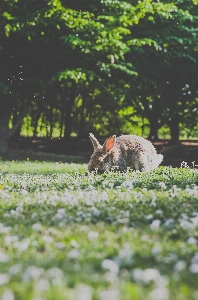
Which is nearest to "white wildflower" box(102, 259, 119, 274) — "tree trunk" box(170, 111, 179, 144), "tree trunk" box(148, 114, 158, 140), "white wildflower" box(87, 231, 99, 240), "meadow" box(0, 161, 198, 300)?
"meadow" box(0, 161, 198, 300)

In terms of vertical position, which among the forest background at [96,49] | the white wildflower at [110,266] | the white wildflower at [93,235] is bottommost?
the white wildflower at [110,266]

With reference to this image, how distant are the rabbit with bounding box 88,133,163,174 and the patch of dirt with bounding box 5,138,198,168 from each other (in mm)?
15516

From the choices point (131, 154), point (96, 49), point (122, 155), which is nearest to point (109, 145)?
point (122, 155)

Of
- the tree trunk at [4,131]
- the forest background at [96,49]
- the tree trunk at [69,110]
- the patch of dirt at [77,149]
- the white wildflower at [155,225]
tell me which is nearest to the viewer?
the white wildflower at [155,225]

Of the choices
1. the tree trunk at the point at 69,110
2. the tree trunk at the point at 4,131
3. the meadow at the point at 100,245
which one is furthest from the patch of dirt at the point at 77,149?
the meadow at the point at 100,245

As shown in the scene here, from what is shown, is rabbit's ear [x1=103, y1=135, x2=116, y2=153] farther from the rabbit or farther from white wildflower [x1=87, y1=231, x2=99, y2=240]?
white wildflower [x1=87, y1=231, x2=99, y2=240]

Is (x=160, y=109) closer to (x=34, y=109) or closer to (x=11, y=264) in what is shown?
(x=34, y=109)

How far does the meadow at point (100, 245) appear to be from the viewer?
4.22m

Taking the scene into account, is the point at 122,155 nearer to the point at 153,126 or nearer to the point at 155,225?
the point at 155,225

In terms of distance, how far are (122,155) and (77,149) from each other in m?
23.5

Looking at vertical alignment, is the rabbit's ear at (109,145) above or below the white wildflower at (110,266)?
above

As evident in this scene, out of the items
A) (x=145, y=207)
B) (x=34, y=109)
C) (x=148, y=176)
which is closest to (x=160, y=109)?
(x=34, y=109)

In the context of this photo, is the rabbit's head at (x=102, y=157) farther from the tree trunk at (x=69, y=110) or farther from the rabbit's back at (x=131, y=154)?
the tree trunk at (x=69, y=110)

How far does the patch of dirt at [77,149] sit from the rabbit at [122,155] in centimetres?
1552
